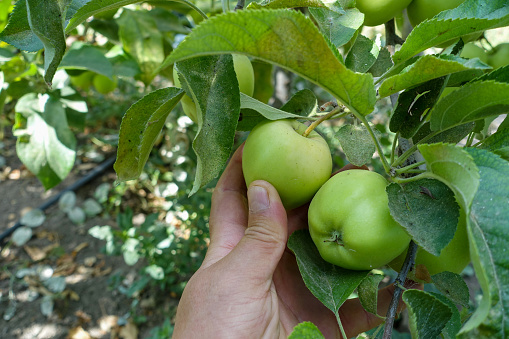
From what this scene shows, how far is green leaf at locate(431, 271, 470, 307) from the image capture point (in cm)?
64

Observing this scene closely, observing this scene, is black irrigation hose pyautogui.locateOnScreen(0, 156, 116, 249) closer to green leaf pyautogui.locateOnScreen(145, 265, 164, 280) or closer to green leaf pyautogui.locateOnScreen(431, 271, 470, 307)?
green leaf pyautogui.locateOnScreen(145, 265, 164, 280)

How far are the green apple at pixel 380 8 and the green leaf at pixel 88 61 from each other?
71 centimetres

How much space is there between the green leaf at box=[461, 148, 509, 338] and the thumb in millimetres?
328

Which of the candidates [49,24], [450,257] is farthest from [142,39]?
[450,257]

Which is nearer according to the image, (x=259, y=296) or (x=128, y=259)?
(x=259, y=296)

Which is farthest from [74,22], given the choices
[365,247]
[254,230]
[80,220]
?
[80,220]

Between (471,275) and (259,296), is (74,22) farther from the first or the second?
(471,275)

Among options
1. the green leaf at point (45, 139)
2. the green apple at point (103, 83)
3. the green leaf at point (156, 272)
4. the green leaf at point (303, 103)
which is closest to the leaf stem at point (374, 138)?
the green leaf at point (303, 103)

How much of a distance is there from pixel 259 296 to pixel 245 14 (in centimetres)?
54

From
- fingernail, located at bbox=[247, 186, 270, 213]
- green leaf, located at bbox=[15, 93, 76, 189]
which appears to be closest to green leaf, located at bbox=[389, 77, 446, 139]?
fingernail, located at bbox=[247, 186, 270, 213]

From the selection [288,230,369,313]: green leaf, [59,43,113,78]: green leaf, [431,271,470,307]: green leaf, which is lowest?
[288,230,369,313]: green leaf

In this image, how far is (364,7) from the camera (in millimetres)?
776

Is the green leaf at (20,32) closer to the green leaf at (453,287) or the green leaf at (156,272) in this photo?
the green leaf at (453,287)

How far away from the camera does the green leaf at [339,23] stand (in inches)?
24.8
